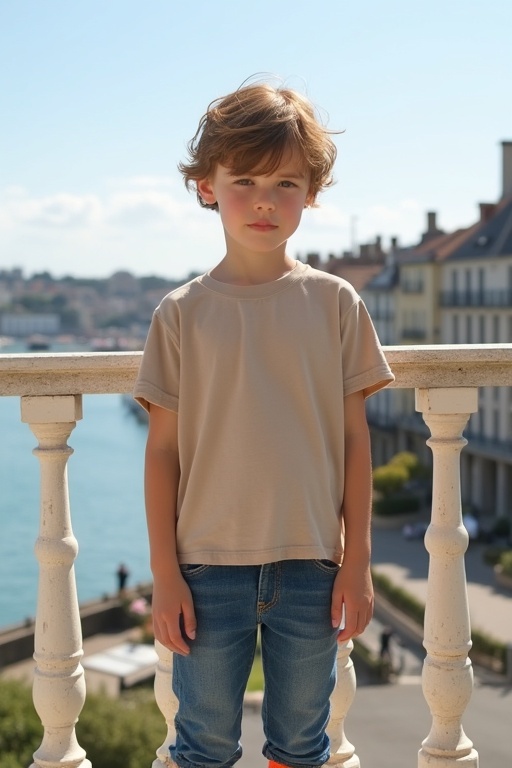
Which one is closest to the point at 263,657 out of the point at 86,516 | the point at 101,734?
the point at 101,734

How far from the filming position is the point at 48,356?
2986mm

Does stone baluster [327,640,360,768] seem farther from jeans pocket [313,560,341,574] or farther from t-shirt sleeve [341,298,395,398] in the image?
t-shirt sleeve [341,298,395,398]

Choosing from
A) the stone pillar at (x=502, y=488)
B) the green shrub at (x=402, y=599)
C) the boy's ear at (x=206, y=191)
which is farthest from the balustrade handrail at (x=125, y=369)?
the stone pillar at (x=502, y=488)

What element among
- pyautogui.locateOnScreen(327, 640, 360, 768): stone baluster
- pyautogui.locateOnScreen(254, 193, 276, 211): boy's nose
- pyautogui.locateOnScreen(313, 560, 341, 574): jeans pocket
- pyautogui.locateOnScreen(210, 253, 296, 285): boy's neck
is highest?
pyautogui.locateOnScreen(254, 193, 276, 211): boy's nose

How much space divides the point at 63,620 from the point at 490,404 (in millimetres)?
40539

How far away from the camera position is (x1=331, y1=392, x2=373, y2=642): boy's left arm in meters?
2.53

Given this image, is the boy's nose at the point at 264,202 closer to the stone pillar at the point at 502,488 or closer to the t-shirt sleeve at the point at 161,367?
the t-shirt sleeve at the point at 161,367

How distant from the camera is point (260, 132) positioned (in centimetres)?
247

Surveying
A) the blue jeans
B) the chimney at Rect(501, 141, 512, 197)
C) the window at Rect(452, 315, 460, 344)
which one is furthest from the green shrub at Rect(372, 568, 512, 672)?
the chimney at Rect(501, 141, 512, 197)

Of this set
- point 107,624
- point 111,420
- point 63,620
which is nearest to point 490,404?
point 107,624

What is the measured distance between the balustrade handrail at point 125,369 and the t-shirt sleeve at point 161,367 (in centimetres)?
41

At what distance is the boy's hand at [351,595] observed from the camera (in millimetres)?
2527

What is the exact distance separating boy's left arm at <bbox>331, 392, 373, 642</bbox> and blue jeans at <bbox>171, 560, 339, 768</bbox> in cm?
4

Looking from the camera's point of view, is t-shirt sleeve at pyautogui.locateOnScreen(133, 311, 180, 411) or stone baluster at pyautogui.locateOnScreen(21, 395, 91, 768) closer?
t-shirt sleeve at pyautogui.locateOnScreen(133, 311, 180, 411)
